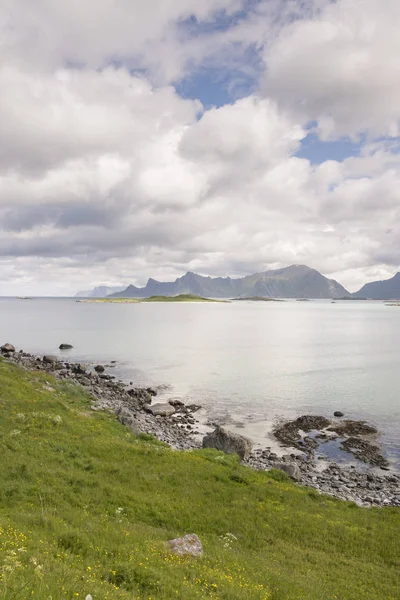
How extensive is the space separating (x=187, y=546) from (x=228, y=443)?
22.5 m

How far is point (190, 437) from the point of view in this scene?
46781mm

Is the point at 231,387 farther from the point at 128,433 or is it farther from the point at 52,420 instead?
the point at 52,420

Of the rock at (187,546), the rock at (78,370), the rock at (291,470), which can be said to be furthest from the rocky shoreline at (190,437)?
the rock at (187,546)

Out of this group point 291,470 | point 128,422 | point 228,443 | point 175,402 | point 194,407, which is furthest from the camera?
point 175,402

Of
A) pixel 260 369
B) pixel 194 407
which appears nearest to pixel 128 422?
pixel 194 407

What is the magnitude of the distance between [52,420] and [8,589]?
24806 millimetres

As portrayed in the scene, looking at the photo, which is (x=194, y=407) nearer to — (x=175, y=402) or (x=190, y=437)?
(x=175, y=402)

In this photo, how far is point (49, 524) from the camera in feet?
55.4

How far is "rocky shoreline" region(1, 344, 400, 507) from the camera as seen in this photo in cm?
3400

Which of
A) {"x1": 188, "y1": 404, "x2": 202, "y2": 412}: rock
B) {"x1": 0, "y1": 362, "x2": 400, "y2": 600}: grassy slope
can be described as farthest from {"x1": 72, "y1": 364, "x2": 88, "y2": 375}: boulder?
{"x1": 0, "y1": 362, "x2": 400, "y2": 600}: grassy slope

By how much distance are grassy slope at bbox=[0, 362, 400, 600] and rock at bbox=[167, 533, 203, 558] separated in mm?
639

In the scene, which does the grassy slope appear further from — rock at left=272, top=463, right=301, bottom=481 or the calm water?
the calm water

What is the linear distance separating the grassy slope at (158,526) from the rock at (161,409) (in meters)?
20.0

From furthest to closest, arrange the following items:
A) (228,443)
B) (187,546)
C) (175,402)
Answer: (175,402), (228,443), (187,546)
